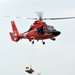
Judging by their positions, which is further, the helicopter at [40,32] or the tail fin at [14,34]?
the tail fin at [14,34]

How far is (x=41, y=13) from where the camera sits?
65.1 m

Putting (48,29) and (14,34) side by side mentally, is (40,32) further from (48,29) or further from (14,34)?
(14,34)

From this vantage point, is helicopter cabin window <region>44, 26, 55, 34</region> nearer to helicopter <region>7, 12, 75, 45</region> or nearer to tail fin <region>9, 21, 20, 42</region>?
helicopter <region>7, 12, 75, 45</region>

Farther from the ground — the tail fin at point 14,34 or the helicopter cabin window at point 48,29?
the helicopter cabin window at point 48,29

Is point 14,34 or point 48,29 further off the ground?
point 48,29

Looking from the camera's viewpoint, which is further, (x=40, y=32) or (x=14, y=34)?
(x=14, y=34)

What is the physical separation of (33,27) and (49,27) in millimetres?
2931

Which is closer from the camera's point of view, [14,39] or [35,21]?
[35,21]

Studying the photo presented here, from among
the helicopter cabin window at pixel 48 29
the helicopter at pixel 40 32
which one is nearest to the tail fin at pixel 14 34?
the helicopter at pixel 40 32

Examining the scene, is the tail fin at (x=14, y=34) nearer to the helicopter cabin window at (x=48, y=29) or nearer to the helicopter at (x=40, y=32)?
the helicopter at (x=40, y=32)

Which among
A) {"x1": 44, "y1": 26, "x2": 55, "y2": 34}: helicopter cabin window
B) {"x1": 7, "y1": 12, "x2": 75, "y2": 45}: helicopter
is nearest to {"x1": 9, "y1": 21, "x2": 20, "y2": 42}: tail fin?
{"x1": 7, "y1": 12, "x2": 75, "y2": 45}: helicopter

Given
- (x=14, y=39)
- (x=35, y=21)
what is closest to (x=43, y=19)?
(x=35, y=21)

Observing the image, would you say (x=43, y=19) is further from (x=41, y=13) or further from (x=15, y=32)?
(x=15, y=32)

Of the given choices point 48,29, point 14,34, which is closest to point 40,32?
point 48,29
